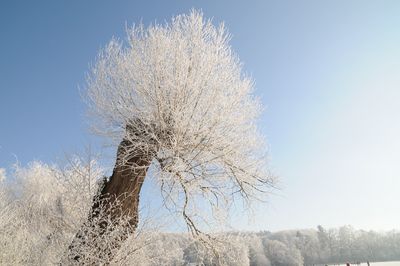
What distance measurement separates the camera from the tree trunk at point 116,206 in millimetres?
7812

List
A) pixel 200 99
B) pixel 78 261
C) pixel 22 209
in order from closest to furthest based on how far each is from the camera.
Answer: pixel 78 261
pixel 200 99
pixel 22 209

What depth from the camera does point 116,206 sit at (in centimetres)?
804

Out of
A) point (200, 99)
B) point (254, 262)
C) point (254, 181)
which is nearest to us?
point (200, 99)

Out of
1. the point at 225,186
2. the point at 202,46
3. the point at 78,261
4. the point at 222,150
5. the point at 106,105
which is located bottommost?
the point at 78,261

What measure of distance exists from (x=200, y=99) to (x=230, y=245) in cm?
421

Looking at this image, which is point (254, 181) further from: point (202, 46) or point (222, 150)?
point (202, 46)

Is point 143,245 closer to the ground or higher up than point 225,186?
closer to the ground

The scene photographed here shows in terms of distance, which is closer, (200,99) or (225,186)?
(200,99)

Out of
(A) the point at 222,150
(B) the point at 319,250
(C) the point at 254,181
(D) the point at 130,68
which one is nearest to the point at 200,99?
(A) the point at 222,150

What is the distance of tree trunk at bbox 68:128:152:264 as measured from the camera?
7812 mm

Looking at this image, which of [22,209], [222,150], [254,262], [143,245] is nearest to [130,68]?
[222,150]

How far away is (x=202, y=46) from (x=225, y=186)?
11.9 feet

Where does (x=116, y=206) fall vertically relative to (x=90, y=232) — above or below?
above

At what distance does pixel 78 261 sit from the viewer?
7730 mm
